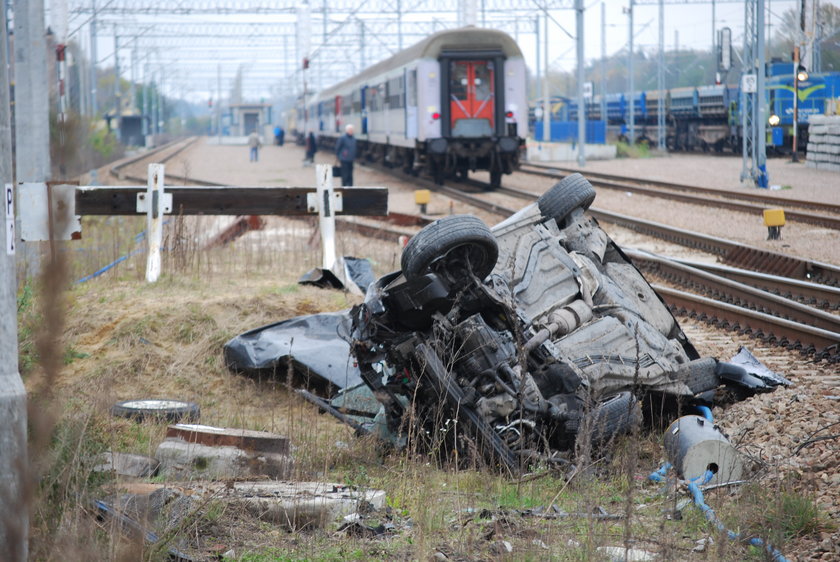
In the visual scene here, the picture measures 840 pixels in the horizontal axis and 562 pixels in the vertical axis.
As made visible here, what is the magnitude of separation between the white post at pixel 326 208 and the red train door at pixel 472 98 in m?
14.2

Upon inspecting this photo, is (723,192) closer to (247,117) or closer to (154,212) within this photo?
(154,212)

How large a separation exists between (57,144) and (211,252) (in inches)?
407

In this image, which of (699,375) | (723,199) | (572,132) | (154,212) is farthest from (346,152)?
(572,132)

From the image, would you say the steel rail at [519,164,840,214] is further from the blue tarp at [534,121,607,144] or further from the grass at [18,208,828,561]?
the blue tarp at [534,121,607,144]

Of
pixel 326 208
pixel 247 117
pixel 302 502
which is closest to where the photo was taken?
pixel 302 502

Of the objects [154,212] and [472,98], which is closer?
[154,212]

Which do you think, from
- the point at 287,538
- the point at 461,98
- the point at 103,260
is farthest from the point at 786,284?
the point at 461,98

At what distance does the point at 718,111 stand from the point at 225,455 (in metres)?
40.7

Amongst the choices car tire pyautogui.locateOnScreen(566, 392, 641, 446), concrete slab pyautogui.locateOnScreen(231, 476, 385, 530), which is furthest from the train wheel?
concrete slab pyautogui.locateOnScreen(231, 476, 385, 530)

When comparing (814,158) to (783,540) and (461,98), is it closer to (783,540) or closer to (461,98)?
(461,98)

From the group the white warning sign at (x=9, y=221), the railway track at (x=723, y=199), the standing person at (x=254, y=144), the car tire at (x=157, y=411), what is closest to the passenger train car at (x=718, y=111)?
the railway track at (x=723, y=199)

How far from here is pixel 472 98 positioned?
2431cm

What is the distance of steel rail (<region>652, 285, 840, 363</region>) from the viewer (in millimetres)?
7680

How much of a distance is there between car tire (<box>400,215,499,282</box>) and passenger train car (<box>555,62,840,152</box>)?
2706 cm
